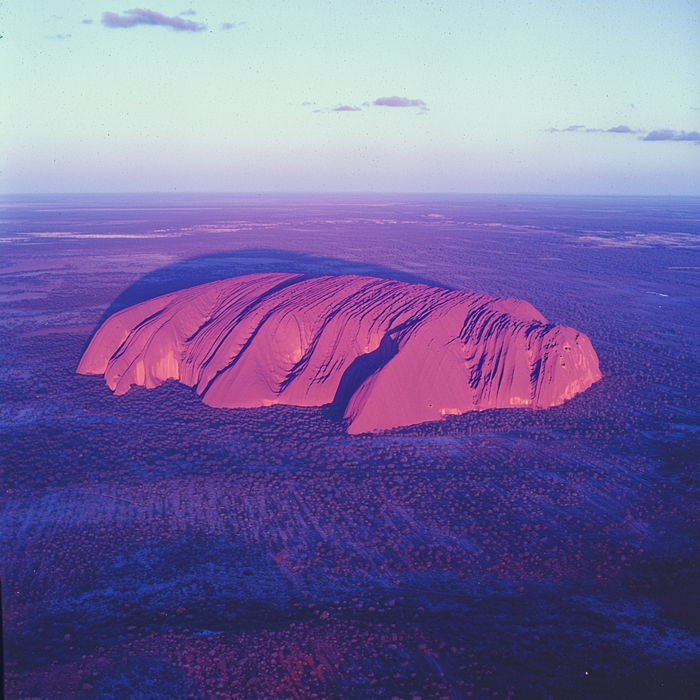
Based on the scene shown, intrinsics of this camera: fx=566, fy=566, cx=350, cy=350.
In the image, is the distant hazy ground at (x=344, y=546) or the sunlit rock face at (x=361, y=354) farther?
the sunlit rock face at (x=361, y=354)

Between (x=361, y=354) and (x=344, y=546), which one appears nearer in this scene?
(x=344, y=546)

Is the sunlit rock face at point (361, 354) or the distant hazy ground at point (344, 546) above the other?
the sunlit rock face at point (361, 354)

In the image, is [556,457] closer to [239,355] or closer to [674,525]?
[674,525]

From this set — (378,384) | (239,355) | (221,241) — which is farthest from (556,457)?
(221,241)

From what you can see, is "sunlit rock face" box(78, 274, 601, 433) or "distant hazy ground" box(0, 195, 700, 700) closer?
"distant hazy ground" box(0, 195, 700, 700)

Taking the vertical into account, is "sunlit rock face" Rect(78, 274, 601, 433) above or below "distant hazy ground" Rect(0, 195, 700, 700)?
above
